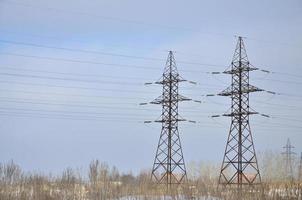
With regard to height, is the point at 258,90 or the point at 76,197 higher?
the point at 258,90

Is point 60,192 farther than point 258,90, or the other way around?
point 258,90

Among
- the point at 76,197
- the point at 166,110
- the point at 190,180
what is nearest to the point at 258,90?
the point at 166,110

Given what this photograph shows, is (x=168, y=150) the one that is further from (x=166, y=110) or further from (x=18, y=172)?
(x=18, y=172)

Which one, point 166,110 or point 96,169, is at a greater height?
point 166,110

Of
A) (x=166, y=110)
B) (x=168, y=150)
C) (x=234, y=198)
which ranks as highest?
(x=166, y=110)

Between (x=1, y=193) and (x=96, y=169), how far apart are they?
4.89 meters

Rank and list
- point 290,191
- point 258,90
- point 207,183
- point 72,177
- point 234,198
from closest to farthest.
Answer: point 290,191 → point 234,198 → point 72,177 → point 207,183 → point 258,90

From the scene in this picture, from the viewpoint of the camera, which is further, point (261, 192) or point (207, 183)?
point (207, 183)

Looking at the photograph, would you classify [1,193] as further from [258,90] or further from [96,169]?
[258,90]

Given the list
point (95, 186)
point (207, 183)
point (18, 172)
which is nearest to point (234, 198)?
point (207, 183)

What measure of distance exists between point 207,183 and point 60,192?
812 centimetres

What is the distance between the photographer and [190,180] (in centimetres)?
2892

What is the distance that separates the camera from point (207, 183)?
27859mm

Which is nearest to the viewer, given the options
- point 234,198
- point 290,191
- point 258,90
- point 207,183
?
point 290,191
